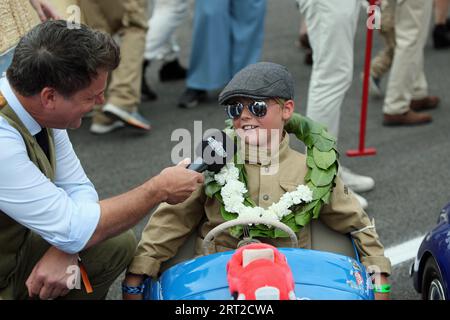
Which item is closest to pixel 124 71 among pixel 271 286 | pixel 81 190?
pixel 81 190

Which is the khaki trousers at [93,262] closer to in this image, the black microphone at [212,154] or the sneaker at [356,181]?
the black microphone at [212,154]

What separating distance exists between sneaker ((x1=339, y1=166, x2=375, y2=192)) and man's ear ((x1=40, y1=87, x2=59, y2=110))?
2.22 m

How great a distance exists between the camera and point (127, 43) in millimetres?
5375

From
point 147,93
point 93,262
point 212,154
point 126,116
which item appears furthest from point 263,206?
point 147,93

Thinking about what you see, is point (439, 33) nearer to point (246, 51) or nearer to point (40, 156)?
point (246, 51)

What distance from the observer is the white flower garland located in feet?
9.45

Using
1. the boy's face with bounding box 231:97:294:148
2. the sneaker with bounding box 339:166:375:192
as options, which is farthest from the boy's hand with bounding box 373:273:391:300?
the sneaker with bounding box 339:166:375:192

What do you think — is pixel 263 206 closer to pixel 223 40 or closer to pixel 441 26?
pixel 223 40

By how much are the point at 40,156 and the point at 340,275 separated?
1068mm

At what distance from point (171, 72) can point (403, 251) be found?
123 inches

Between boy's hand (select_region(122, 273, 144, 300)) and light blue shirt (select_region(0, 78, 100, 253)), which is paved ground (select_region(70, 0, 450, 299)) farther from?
light blue shirt (select_region(0, 78, 100, 253))

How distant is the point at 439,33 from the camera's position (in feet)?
23.0

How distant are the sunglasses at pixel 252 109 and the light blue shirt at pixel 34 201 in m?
0.59

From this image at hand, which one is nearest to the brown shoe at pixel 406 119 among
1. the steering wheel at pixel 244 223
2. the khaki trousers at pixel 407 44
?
the khaki trousers at pixel 407 44
